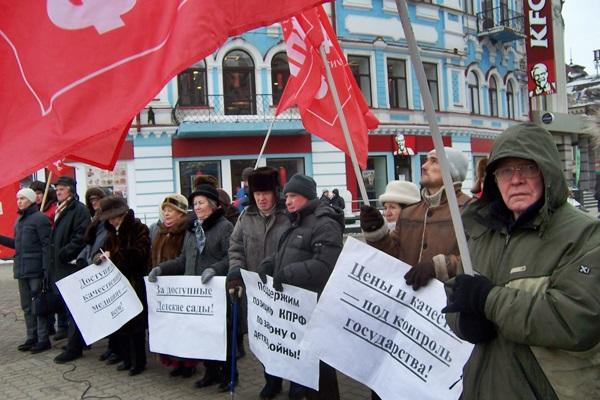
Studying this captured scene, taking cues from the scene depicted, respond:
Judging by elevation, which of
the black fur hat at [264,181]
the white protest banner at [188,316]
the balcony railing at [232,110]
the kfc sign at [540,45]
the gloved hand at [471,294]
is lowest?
the white protest banner at [188,316]

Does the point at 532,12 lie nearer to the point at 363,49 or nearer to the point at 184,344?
the point at 363,49

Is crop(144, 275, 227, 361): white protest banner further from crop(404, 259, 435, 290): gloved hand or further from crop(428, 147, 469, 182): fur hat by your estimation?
crop(428, 147, 469, 182): fur hat

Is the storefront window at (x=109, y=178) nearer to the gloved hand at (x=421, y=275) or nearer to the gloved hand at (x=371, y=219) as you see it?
the gloved hand at (x=371, y=219)

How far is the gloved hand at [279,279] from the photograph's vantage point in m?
4.12

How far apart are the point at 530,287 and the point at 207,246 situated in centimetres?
358

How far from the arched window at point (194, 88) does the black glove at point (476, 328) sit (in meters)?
19.0

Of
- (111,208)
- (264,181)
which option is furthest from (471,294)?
(111,208)

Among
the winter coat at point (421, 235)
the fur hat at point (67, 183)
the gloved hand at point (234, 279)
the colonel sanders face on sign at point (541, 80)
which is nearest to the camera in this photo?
the winter coat at point (421, 235)

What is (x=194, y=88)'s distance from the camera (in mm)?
20266

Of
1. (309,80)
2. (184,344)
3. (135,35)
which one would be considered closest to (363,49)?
(309,80)

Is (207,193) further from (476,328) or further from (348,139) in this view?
(476,328)

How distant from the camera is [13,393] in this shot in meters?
5.35

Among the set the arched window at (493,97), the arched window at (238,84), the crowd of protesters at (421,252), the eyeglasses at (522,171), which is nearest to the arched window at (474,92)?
the arched window at (493,97)

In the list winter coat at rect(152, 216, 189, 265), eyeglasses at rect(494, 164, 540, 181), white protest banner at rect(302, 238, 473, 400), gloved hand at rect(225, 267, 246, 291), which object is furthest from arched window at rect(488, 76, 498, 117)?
eyeglasses at rect(494, 164, 540, 181)
